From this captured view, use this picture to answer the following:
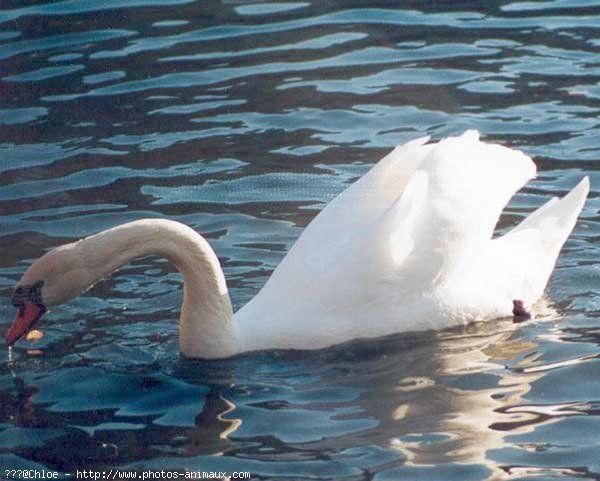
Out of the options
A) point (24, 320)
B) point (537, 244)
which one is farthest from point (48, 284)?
point (537, 244)

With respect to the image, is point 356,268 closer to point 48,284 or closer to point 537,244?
Answer: point 537,244

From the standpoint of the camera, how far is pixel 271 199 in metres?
10.7

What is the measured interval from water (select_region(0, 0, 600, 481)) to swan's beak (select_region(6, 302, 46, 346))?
0.25 m

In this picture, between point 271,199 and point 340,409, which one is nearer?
point 340,409

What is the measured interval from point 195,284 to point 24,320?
0.93 metres

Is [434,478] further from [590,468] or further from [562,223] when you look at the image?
[562,223]

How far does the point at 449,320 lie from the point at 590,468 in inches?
78.6

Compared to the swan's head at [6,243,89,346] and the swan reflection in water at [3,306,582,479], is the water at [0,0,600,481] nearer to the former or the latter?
the swan reflection in water at [3,306,582,479]

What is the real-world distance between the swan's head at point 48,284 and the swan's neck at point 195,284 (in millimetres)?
177

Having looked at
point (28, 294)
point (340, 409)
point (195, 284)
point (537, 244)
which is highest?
point (28, 294)

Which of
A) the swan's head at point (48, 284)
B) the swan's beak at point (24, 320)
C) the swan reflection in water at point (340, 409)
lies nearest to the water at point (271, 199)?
the swan reflection in water at point (340, 409)

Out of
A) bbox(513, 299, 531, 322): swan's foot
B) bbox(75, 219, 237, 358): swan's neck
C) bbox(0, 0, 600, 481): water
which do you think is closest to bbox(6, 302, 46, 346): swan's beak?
bbox(0, 0, 600, 481): water

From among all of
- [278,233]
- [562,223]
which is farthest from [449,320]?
[278,233]

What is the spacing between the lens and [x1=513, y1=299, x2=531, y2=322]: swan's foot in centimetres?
878
